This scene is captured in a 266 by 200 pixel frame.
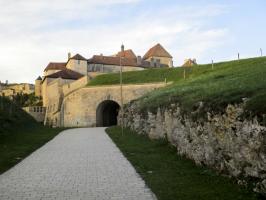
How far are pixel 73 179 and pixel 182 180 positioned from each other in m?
2.68

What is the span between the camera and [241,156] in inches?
371

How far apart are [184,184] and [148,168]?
2844mm

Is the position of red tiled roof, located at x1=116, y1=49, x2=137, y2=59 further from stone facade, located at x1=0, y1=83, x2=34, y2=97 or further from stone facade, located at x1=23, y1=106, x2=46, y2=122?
stone facade, located at x1=23, y1=106, x2=46, y2=122

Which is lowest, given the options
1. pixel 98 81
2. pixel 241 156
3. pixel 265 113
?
pixel 241 156

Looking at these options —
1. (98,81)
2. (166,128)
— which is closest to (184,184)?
(166,128)

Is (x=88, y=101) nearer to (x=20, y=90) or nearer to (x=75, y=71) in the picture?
(x=75, y=71)

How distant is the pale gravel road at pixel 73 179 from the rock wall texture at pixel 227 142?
1.92m

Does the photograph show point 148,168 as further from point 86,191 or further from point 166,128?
point 166,128

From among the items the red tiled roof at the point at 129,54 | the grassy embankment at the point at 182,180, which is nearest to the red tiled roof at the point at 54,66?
the red tiled roof at the point at 129,54

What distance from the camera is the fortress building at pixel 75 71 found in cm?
6425

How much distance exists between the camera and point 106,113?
2393 inches

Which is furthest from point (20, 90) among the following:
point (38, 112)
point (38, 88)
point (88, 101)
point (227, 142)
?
point (227, 142)

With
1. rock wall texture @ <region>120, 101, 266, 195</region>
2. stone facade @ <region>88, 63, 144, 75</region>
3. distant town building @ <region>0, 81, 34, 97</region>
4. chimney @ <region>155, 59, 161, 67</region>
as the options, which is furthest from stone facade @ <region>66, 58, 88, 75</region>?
rock wall texture @ <region>120, 101, 266, 195</region>

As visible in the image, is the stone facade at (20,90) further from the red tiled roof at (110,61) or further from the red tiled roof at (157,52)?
the red tiled roof at (157,52)
